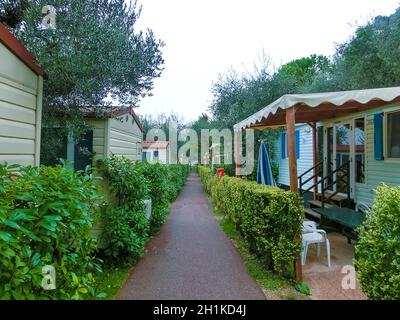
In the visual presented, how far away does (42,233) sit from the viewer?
1.55 metres

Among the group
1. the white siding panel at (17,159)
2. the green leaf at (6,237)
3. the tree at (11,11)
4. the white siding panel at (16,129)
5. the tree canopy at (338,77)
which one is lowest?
the green leaf at (6,237)

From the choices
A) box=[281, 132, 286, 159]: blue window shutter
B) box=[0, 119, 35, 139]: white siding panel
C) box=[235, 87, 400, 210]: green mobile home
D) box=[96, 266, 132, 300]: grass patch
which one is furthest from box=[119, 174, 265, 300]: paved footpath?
box=[281, 132, 286, 159]: blue window shutter

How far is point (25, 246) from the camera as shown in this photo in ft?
4.64

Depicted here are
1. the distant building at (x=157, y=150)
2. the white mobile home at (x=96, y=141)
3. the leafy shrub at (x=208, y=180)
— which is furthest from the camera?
the distant building at (x=157, y=150)

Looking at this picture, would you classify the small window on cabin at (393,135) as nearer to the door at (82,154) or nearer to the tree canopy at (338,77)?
the tree canopy at (338,77)

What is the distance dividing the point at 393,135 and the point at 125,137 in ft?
23.9

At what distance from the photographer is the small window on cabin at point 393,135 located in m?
6.12

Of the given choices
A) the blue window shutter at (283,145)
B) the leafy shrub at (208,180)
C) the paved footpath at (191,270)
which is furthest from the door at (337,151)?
the leafy shrub at (208,180)

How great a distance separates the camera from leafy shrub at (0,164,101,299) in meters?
1.33

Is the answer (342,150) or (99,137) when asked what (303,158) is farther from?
(99,137)

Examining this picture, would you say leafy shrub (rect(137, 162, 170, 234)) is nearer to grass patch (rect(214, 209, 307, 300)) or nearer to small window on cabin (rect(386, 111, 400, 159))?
grass patch (rect(214, 209, 307, 300))

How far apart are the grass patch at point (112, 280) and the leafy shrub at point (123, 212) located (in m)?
0.21

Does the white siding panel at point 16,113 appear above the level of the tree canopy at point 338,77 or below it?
below

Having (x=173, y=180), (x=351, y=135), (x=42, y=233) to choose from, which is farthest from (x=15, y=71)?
(x=173, y=180)
